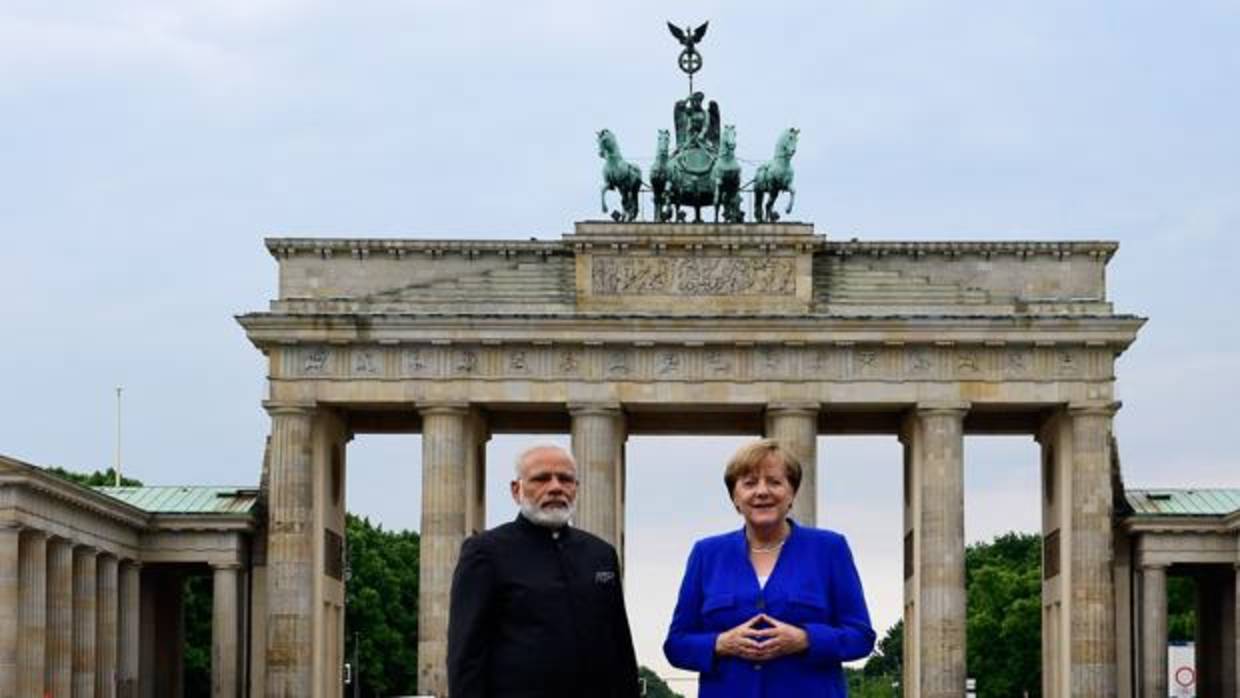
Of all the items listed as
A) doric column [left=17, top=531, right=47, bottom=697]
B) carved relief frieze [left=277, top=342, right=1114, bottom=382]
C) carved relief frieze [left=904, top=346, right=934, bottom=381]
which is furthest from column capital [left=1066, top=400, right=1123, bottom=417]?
doric column [left=17, top=531, right=47, bottom=697]

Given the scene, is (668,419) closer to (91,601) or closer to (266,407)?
(266,407)

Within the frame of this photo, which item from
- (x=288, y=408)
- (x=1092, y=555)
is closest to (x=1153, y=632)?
(x=1092, y=555)

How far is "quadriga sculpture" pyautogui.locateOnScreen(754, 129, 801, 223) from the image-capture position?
93312 millimetres

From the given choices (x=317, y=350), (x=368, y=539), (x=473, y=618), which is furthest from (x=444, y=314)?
(x=473, y=618)

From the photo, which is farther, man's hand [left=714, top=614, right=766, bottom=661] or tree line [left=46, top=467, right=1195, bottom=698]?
tree line [left=46, top=467, right=1195, bottom=698]

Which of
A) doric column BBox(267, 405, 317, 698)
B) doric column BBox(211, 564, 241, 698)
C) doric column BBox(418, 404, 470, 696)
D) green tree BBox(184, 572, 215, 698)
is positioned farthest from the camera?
green tree BBox(184, 572, 215, 698)

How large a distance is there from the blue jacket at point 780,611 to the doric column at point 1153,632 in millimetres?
76878

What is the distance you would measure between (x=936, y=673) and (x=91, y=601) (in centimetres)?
2768

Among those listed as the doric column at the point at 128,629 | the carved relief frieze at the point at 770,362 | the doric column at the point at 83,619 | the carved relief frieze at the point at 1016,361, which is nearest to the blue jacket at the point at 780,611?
the doric column at the point at 83,619

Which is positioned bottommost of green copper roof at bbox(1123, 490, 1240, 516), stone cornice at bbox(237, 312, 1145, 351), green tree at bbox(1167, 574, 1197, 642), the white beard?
the white beard

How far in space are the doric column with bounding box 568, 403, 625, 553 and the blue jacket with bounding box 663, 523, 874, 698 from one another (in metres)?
74.8

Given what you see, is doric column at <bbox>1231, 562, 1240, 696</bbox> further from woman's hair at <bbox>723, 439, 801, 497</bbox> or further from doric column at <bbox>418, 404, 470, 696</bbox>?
woman's hair at <bbox>723, 439, 801, 497</bbox>

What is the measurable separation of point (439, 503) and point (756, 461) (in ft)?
253

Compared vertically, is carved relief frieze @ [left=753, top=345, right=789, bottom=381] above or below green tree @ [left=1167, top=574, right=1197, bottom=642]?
above
